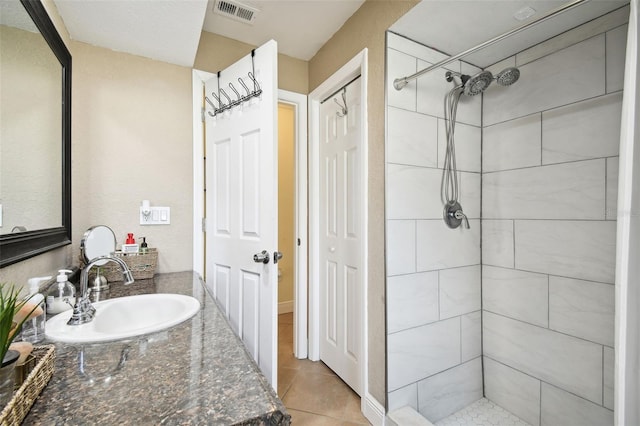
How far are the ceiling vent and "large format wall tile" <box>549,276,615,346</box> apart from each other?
2.28 metres

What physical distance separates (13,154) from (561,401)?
101 inches

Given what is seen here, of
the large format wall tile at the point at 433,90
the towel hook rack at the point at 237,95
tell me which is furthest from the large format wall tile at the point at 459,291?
the towel hook rack at the point at 237,95

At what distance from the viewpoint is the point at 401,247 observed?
1.55m

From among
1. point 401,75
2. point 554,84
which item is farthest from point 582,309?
point 401,75

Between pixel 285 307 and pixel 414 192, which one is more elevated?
pixel 414 192

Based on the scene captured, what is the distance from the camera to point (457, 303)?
177 cm

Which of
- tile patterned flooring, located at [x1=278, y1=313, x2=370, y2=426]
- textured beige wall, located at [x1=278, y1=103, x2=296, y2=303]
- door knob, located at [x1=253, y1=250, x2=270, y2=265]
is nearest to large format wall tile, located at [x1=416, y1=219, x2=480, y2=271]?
door knob, located at [x1=253, y1=250, x2=270, y2=265]

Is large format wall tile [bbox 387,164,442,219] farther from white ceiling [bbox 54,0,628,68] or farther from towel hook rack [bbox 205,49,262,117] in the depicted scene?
towel hook rack [bbox 205,49,262,117]

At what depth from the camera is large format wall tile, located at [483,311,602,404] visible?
4.68ft

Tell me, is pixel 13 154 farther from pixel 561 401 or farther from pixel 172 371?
pixel 561 401

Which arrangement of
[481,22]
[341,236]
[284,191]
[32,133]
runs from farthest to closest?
[284,191] < [341,236] < [481,22] < [32,133]

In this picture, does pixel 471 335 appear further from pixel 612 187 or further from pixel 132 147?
pixel 132 147

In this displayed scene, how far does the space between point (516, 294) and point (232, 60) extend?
236cm

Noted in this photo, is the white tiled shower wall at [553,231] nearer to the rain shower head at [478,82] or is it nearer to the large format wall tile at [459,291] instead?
the large format wall tile at [459,291]
